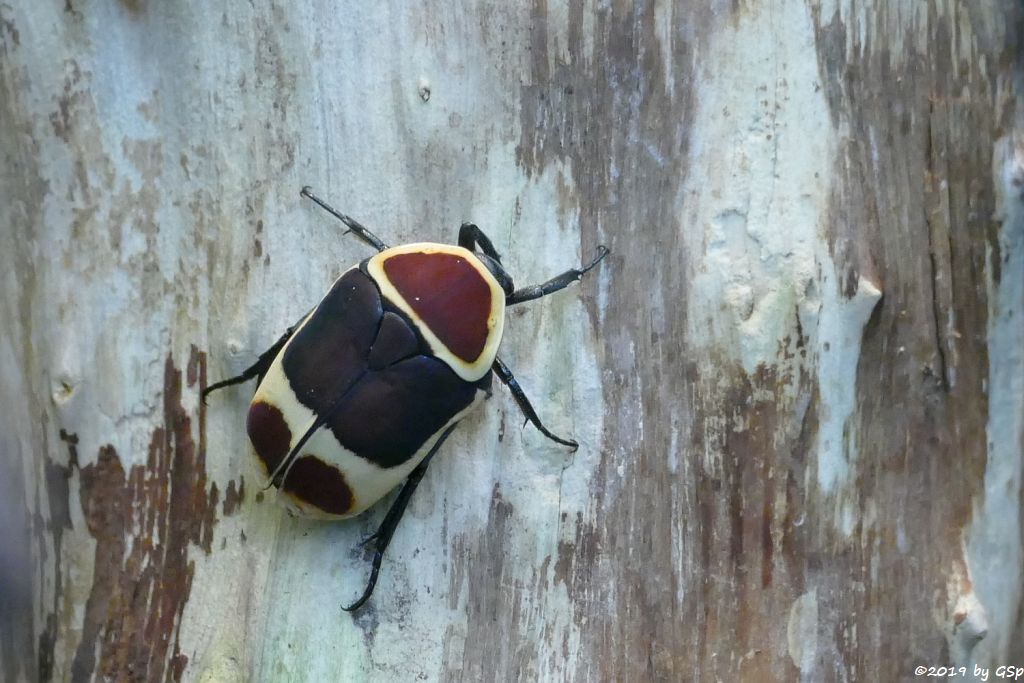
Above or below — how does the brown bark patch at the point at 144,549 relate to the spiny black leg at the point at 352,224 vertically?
below

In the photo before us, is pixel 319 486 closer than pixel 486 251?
Yes

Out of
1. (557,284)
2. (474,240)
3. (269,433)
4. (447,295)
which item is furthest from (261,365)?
(557,284)

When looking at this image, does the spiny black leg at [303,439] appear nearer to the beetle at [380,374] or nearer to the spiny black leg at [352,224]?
the beetle at [380,374]

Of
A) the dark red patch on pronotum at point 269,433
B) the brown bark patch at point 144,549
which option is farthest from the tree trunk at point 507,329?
the dark red patch on pronotum at point 269,433

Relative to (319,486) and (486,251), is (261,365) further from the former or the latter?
(486,251)

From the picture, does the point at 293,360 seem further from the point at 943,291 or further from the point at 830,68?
the point at 943,291
